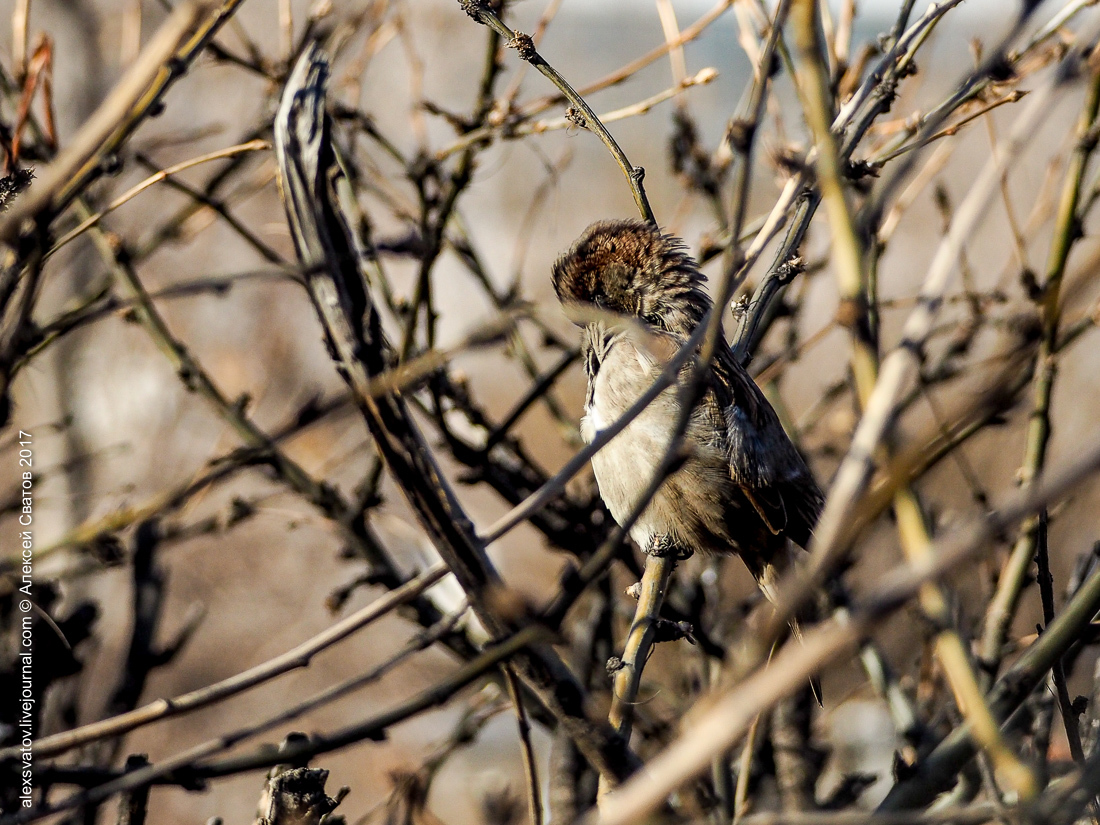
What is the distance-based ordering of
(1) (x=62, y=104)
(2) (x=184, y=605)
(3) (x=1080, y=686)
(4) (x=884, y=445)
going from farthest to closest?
(2) (x=184, y=605)
(1) (x=62, y=104)
(3) (x=1080, y=686)
(4) (x=884, y=445)

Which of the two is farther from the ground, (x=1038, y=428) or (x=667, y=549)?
(x=667, y=549)

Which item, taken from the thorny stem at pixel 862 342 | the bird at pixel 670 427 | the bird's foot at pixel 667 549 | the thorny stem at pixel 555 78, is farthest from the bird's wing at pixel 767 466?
→ the thorny stem at pixel 862 342

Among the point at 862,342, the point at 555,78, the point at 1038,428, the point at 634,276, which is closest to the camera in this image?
the point at 862,342

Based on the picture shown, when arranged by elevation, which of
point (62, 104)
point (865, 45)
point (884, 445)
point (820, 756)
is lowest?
point (820, 756)

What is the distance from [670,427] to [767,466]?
40cm

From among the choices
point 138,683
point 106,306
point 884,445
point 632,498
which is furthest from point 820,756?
point 106,306

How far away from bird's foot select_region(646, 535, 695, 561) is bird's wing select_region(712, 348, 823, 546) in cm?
28

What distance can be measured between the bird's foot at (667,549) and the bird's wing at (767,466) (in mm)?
284

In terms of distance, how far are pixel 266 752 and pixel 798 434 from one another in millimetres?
2877

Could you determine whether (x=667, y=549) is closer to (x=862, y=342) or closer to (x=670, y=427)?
(x=670, y=427)

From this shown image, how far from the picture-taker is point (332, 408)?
1349mm

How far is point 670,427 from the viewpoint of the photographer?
9.91 ft

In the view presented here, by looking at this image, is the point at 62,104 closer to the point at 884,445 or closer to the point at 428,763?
the point at 428,763

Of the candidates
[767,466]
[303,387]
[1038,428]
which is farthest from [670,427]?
[303,387]
